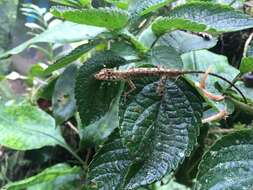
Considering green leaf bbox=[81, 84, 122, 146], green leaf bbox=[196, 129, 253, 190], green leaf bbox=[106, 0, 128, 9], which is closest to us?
green leaf bbox=[196, 129, 253, 190]

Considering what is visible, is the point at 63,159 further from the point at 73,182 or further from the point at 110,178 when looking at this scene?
the point at 110,178

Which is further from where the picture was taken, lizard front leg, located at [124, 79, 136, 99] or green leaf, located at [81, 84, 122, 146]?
green leaf, located at [81, 84, 122, 146]

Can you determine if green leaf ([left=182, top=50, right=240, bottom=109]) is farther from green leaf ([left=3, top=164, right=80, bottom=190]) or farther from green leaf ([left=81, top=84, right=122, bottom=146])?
green leaf ([left=3, top=164, right=80, bottom=190])

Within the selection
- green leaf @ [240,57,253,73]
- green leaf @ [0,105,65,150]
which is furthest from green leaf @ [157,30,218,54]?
green leaf @ [0,105,65,150]

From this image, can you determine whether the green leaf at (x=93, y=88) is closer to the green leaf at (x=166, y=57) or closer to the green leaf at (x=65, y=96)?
the green leaf at (x=166, y=57)

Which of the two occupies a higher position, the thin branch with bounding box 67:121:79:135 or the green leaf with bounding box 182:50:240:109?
the green leaf with bounding box 182:50:240:109

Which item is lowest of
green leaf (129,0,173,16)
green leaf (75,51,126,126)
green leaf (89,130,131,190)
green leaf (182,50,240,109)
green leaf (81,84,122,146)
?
green leaf (81,84,122,146)

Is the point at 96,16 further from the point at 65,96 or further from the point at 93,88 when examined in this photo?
the point at 65,96
